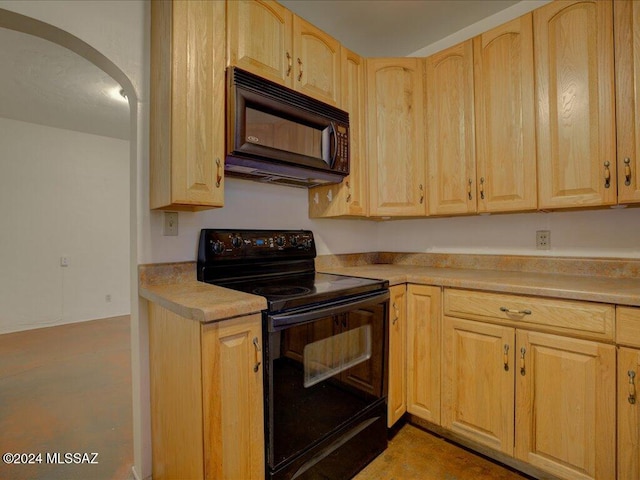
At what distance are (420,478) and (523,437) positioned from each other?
0.51m

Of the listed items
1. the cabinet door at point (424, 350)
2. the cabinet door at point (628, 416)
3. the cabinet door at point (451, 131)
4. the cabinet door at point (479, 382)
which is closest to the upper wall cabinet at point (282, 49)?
the cabinet door at point (451, 131)

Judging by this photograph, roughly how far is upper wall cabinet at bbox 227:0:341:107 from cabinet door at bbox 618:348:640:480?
5.86ft

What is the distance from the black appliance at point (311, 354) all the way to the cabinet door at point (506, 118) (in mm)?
857

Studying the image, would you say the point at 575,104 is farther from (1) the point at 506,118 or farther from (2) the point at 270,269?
(2) the point at 270,269

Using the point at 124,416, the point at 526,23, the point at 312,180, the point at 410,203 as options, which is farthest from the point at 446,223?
the point at 124,416

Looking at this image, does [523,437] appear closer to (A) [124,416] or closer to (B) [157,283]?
(B) [157,283]

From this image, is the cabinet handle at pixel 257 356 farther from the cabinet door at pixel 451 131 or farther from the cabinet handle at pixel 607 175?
the cabinet handle at pixel 607 175

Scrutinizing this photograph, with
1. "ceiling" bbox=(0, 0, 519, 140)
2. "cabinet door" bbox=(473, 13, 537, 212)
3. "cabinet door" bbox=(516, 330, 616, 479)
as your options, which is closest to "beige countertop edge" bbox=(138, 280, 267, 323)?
"cabinet door" bbox=(516, 330, 616, 479)

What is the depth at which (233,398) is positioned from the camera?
1.05 metres

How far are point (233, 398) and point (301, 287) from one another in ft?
1.88

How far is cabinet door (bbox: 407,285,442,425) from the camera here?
172 centimetres

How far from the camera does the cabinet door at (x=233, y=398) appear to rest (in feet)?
3.29

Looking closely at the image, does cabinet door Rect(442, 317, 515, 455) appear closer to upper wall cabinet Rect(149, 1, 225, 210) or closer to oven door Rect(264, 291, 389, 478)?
oven door Rect(264, 291, 389, 478)

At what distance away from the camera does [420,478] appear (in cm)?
151
